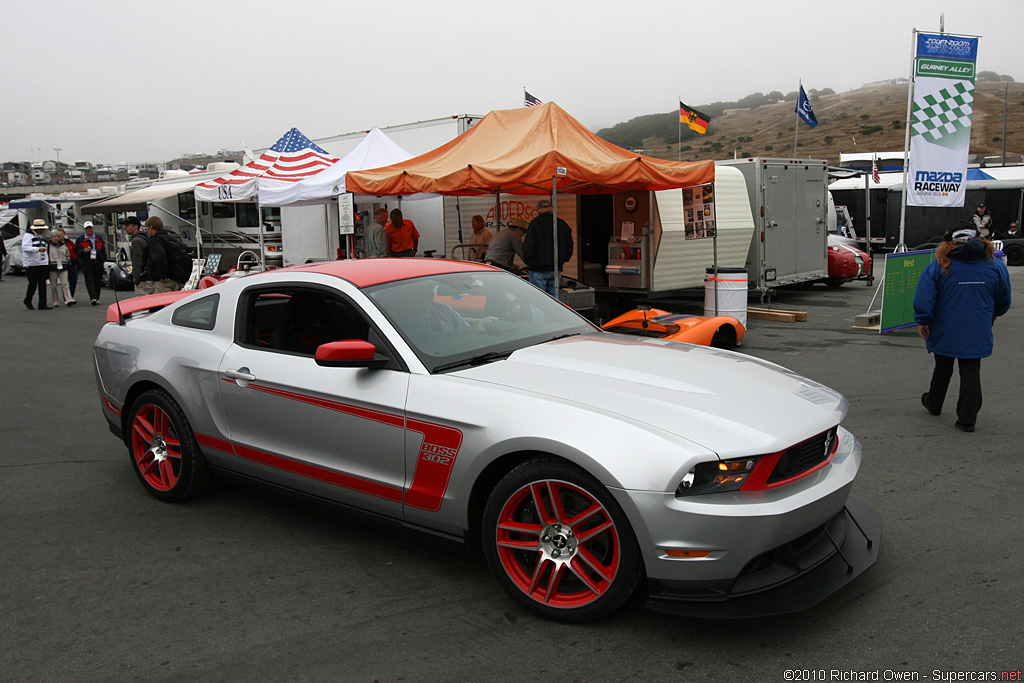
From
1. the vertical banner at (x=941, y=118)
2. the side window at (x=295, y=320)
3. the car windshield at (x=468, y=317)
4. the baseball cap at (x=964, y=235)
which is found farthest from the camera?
the vertical banner at (x=941, y=118)

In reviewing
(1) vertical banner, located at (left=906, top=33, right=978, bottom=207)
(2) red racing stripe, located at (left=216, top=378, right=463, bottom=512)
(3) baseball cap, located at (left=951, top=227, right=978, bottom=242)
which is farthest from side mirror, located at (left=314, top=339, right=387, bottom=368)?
(1) vertical banner, located at (left=906, top=33, right=978, bottom=207)

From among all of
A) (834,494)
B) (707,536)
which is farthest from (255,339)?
(834,494)

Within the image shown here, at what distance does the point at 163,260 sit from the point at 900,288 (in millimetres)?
10894

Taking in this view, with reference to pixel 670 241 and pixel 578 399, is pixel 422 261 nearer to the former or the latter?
pixel 578 399

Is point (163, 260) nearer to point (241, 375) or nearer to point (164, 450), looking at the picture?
point (164, 450)

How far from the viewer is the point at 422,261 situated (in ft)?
15.4

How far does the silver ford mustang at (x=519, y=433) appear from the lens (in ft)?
9.57

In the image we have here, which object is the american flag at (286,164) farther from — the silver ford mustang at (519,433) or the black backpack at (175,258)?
the silver ford mustang at (519,433)

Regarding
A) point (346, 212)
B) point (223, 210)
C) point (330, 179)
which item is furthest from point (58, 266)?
point (346, 212)

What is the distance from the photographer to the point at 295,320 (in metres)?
4.35

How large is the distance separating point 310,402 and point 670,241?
1011 cm

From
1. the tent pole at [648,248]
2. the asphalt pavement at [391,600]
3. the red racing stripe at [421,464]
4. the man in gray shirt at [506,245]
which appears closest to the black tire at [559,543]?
the asphalt pavement at [391,600]

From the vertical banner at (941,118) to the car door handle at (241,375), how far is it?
425 inches

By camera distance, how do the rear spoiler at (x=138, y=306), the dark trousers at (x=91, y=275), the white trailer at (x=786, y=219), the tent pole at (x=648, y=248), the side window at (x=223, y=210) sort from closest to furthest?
the rear spoiler at (x=138, y=306), the tent pole at (x=648, y=248), the white trailer at (x=786, y=219), the dark trousers at (x=91, y=275), the side window at (x=223, y=210)
